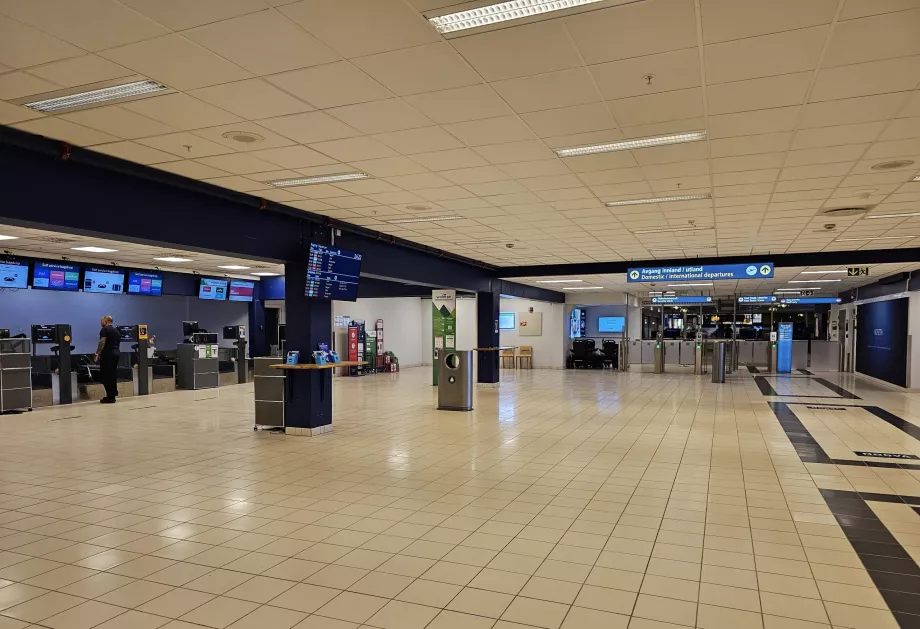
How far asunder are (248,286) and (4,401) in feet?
23.9

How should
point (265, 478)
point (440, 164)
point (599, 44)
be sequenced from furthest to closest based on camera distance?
point (265, 478) < point (440, 164) < point (599, 44)

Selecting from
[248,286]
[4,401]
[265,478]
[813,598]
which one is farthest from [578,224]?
[248,286]

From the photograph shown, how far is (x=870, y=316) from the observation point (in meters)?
17.5

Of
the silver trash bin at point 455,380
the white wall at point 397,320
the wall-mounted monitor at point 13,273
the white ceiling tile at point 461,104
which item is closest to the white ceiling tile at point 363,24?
the white ceiling tile at point 461,104

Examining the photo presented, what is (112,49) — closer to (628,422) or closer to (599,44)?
(599,44)

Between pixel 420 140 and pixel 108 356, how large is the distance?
10106mm

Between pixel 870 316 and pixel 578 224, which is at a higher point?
pixel 578 224

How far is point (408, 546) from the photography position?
413 centimetres

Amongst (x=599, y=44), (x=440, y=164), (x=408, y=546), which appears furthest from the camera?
(x=440, y=164)

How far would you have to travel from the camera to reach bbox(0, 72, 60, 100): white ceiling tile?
11.7 ft

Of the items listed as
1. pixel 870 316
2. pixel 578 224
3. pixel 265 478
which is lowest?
pixel 265 478

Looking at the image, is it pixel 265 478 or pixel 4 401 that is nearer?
pixel 265 478

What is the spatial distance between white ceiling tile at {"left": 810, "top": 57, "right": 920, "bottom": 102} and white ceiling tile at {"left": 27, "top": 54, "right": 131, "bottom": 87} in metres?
4.27

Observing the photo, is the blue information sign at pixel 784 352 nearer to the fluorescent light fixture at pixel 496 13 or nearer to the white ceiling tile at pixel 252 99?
the white ceiling tile at pixel 252 99
